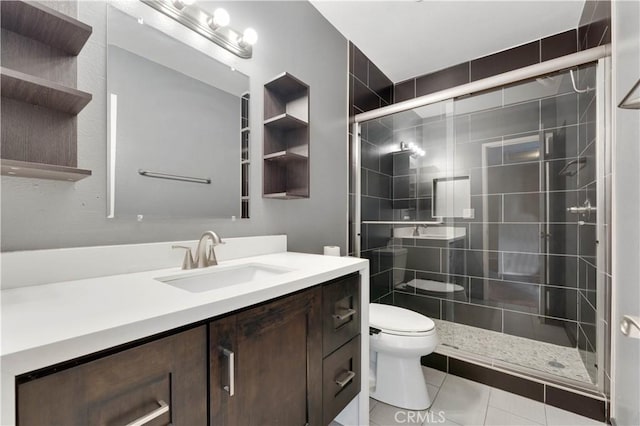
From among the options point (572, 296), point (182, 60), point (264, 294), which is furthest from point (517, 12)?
point (264, 294)

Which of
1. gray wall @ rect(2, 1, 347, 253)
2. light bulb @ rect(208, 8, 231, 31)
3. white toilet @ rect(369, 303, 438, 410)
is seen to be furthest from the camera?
white toilet @ rect(369, 303, 438, 410)

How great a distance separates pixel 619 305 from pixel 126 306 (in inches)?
74.3

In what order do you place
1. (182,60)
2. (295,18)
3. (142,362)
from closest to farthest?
(142,362)
(182,60)
(295,18)

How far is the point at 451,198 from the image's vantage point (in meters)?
2.41

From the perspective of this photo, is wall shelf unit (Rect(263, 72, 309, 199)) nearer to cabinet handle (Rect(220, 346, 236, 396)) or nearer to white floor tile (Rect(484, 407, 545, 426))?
cabinet handle (Rect(220, 346, 236, 396))

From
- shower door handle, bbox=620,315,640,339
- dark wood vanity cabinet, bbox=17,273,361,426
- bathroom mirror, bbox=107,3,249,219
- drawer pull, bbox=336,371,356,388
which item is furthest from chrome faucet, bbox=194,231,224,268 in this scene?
shower door handle, bbox=620,315,640,339

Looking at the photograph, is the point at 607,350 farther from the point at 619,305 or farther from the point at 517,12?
the point at 517,12

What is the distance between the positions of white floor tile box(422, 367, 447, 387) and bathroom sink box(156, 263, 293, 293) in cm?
136

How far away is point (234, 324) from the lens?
0.71m

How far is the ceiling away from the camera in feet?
6.12

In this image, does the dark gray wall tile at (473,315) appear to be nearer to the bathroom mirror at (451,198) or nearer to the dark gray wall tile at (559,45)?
the bathroom mirror at (451,198)

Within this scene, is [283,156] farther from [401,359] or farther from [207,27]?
[401,359]

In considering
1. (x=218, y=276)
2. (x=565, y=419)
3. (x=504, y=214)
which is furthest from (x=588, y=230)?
(x=218, y=276)

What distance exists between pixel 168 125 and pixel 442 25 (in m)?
2.03
